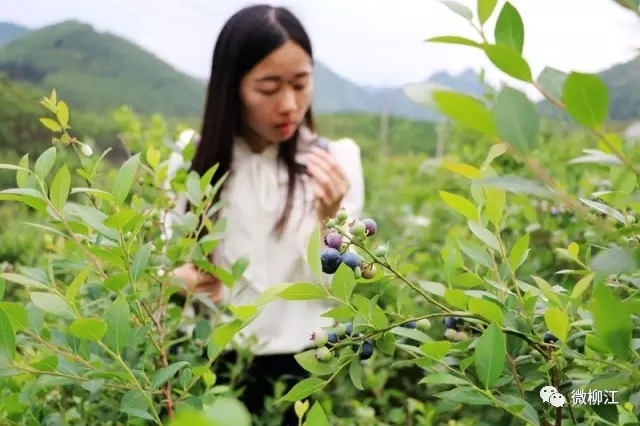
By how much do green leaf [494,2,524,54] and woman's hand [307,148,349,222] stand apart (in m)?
1.13

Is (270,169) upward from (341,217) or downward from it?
downward

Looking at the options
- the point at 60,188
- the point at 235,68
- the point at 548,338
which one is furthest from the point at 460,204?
the point at 235,68

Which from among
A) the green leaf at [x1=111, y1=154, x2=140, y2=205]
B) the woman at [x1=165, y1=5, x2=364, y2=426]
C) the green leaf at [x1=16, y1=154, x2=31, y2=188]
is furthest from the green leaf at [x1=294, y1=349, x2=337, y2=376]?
the woman at [x1=165, y1=5, x2=364, y2=426]

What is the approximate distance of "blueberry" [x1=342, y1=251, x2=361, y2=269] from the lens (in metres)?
0.55

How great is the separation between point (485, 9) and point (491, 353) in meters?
0.24

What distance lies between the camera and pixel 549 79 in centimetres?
44

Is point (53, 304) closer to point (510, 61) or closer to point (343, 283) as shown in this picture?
point (343, 283)

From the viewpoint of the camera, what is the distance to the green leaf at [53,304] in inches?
22.8

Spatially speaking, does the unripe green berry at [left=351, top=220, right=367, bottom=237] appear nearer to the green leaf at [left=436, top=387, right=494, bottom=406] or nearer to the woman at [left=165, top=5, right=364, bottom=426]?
the green leaf at [left=436, top=387, right=494, bottom=406]

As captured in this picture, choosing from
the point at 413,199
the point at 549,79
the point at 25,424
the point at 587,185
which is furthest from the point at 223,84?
the point at 413,199

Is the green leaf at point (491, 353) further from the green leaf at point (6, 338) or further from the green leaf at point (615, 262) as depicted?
the green leaf at point (6, 338)

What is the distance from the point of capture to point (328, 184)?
152 cm

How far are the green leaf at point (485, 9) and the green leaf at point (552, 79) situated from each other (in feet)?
0.21

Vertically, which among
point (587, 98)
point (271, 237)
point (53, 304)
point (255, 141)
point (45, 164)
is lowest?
point (271, 237)
